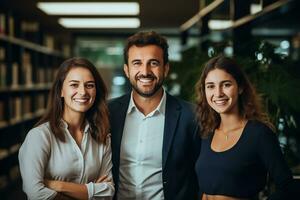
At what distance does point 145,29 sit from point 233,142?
15.4 ft

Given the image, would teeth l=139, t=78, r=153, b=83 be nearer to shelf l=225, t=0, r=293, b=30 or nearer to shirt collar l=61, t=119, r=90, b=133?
shirt collar l=61, t=119, r=90, b=133

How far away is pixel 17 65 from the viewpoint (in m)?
6.02

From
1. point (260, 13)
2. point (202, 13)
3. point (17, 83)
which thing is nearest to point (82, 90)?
point (260, 13)

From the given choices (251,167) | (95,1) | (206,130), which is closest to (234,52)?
(206,130)

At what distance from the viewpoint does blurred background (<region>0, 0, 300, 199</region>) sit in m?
2.79

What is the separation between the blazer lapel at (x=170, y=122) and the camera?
6.99 feet

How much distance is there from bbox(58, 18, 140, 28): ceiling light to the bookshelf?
491mm

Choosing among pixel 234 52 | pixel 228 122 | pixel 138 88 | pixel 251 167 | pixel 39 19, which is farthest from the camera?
pixel 39 19

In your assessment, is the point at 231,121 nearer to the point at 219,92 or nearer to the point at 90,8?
the point at 219,92

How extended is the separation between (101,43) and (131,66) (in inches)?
289

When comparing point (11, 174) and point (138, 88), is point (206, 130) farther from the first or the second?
point (11, 174)

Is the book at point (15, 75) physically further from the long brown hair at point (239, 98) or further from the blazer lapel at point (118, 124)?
the long brown hair at point (239, 98)

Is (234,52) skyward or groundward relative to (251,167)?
skyward

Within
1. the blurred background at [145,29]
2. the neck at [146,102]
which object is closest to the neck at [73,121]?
the neck at [146,102]
